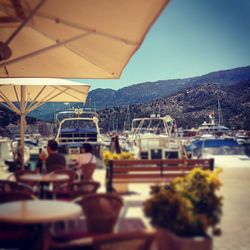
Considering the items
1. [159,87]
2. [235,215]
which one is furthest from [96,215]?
[159,87]

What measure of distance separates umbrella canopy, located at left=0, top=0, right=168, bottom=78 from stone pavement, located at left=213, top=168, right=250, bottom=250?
2512 millimetres

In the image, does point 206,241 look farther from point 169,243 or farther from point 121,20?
point 121,20

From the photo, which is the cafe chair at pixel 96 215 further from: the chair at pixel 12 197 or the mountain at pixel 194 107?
the mountain at pixel 194 107

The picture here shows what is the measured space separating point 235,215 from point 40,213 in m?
4.08

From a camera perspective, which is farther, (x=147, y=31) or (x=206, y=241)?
(x=147, y=31)

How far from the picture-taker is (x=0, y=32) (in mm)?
5914

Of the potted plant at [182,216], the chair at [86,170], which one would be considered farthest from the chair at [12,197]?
the chair at [86,170]

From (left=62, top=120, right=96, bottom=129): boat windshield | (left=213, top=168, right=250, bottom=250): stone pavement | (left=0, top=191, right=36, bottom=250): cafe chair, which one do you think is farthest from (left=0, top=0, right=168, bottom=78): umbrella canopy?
(left=62, top=120, right=96, bottom=129): boat windshield

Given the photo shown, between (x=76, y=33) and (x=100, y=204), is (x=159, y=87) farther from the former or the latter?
(x=100, y=204)

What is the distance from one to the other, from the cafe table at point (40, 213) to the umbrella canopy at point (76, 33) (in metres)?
1.83

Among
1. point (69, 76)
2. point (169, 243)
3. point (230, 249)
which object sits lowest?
point (230, 249)

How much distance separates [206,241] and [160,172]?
13.4 ft

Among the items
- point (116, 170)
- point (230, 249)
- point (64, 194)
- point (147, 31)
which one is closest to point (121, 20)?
point (147, 31)

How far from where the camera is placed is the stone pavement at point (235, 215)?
487 centimetres
